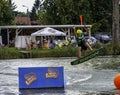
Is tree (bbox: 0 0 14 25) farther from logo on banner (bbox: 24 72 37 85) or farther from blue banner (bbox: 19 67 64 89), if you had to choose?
logo on banner (bbox: 24 72 37 85)

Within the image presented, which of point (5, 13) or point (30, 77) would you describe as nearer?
point (30, 77)

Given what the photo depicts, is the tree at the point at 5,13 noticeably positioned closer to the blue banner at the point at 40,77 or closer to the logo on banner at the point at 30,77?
the blue banner at the point at 40,77

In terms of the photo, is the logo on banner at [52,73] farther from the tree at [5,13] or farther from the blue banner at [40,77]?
the tree at [5,13]

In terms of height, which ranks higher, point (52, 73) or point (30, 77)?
point (52, 73)

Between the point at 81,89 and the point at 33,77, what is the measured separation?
6.18 ft

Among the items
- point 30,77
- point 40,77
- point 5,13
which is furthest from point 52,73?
point 5,13

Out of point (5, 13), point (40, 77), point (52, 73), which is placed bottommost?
point (40, 77)

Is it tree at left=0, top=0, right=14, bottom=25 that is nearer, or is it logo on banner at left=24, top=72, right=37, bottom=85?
logo on banner at left=24, top=72, right=37, bottom=85

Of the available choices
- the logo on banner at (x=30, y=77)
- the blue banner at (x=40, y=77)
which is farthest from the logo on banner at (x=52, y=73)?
the logo on banner at (x=30, y=77)

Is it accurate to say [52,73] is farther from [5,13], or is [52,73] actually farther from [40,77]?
[5,13]

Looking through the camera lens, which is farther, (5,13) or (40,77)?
(5,13)

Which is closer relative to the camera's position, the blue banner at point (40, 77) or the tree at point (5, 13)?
the blue banner at point (40, 77)

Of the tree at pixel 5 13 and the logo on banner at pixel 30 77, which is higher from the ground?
the tree at pixel 5 13

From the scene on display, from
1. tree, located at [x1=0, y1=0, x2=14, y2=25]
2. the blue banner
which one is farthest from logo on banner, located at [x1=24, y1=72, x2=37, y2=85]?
tree, located at [x1=0, y1=0, x2=14, y2=25]
